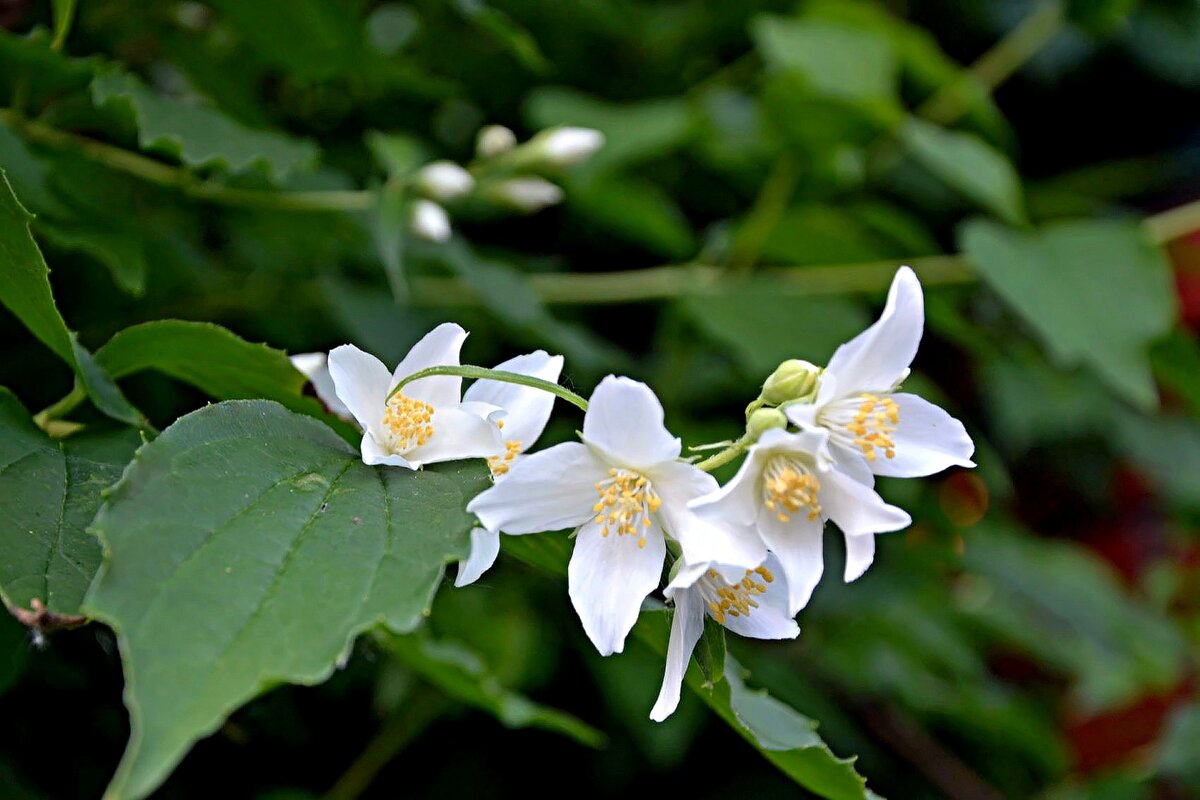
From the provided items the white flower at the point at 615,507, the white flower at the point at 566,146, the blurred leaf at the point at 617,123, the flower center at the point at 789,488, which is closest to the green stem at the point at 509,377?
the white flower at the point at 615,507

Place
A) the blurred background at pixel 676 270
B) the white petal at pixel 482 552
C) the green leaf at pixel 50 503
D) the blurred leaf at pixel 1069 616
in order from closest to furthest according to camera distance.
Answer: the green leaf at pixel 50 503 → the white petal at pixel 482 552 → the blurred background at pixel 676 270 → the blurred leaf at pixel 1069 616

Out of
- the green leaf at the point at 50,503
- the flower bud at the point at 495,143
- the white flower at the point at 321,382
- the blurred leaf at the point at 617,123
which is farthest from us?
the blurred leaf at the point at 617,123

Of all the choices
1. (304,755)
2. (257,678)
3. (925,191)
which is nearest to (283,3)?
(257,678)

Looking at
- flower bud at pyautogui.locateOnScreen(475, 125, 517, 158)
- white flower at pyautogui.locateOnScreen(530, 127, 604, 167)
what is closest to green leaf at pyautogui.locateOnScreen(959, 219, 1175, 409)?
white flower at pyautogui.locateOnScreen(530, 127, 604, 167)

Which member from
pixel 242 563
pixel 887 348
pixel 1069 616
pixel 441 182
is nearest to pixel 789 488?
pixel 887 348

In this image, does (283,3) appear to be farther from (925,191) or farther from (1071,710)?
(1071,710)

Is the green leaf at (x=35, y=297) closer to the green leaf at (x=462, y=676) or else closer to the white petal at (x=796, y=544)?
the green leaf at (x=462, y=676)

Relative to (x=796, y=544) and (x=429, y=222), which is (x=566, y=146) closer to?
(x=429, y=222)
